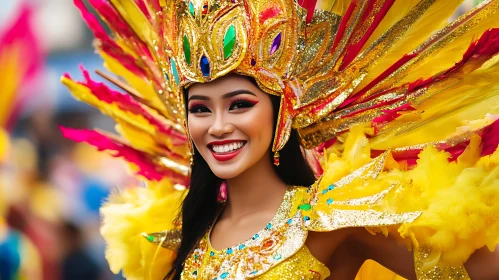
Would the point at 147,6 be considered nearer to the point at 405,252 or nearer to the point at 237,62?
the point at 237,62

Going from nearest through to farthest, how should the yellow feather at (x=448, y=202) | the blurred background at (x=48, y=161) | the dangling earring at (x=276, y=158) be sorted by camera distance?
the yellow feather at (x=448, y=202) < the dangling earring at (x=276, y=158) < the blurred background at (x=48, y=161)

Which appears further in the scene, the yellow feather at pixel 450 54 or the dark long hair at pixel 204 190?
the dark long hair at pixel 204 190

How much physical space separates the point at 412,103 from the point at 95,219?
2.72 m

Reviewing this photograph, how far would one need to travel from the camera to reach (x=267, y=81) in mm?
1972

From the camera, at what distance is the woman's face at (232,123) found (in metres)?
1.93

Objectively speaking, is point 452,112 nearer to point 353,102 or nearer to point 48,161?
point 353,102

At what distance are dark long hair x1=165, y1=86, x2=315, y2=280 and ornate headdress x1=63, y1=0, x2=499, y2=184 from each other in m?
0.07

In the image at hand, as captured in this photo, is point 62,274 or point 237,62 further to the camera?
point 62,274

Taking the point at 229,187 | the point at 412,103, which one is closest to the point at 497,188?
the point at 412,103

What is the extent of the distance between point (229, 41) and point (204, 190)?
1.81ft

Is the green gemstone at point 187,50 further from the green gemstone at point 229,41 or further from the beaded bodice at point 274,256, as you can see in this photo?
the beaded bodice at point 274,256

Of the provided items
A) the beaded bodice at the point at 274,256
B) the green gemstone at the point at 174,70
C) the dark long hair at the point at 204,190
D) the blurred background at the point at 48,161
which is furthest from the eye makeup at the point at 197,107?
the blurred background at the point at 48,161

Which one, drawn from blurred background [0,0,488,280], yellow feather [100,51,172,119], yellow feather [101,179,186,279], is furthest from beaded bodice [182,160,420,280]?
blurred background [0,0,488,280]

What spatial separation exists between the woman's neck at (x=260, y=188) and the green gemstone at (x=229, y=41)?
0.34m
